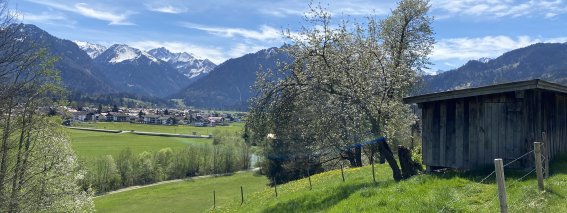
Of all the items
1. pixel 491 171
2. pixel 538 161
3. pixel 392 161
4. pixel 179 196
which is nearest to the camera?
pixel 538 161

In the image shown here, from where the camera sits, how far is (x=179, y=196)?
87188 millimetres

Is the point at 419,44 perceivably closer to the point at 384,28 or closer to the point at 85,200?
the point at 384,28

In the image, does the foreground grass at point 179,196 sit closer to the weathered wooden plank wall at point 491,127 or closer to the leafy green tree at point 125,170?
the leafy green tree at point 125,170

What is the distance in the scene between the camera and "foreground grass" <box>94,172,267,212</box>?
2958 inches

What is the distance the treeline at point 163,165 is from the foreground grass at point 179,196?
319 inches

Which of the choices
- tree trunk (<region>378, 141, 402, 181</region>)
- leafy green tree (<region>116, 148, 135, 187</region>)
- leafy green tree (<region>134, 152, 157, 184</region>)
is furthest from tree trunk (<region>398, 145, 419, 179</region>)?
leafy green tree (<region>134, 152, 157, 184</region>)

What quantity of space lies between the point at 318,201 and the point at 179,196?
2879 inches

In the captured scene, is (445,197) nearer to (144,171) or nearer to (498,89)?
(498,89)

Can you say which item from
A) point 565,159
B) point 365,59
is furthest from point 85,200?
point 565,159

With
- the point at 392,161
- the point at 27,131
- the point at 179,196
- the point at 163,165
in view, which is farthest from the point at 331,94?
the point at 163,165

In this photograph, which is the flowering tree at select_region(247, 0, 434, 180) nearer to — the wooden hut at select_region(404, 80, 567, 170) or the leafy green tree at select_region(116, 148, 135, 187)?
the wooden hut at select_region(404, 80, 567, 170)

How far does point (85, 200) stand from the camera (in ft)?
134

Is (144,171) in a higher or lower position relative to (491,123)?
lower

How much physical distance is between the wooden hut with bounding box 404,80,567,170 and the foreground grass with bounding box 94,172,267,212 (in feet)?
154
